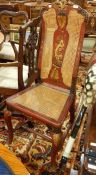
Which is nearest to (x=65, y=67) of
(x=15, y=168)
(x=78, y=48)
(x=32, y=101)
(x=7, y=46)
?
(x=78, y=48)

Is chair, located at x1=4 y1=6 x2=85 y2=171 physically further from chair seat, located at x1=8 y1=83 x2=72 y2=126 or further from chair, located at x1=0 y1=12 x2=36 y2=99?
chair, located at x1=0 y1=12 x2=36 y2=99

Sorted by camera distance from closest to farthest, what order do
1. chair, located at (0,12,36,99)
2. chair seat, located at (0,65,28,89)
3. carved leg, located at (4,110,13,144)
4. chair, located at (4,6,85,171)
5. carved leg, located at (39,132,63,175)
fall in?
carved leg, located at (39,132,63,175) → chair, located at (4,6,85,171) → carved leg, located at (4,110,13,144) → chair, located at (0,12,36,99) → chair seat, located at (0,65,28,89)

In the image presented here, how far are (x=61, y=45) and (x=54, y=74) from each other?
0.27 metres

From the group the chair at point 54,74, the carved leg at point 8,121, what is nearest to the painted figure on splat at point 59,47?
the chair at point 54,74

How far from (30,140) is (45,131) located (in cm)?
20

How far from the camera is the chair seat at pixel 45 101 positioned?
178 centimetres

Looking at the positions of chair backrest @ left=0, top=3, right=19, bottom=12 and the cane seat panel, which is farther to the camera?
chair backrest @ left=0, top=3, right=19, bottom=12

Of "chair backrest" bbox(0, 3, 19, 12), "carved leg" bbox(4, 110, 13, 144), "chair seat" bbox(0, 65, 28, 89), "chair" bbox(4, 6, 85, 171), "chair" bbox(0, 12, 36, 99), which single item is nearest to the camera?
"chair" bbox(4, 6, 85, 171)

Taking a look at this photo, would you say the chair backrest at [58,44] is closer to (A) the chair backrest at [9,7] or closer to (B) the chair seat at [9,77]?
(B) the chair seat at [9,77]

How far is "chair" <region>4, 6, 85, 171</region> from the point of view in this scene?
5.94 ft

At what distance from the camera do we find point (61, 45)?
201cm

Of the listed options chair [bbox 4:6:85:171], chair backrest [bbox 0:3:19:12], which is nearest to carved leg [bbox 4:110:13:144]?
chair [bbox 4:6:85:171]

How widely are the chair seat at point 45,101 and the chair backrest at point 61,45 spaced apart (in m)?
0.10

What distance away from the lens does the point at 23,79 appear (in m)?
2.21
